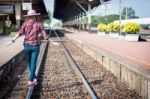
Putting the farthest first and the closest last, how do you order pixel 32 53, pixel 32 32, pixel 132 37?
pixel 132 37 < pixel 32 53 < pixel 32 32

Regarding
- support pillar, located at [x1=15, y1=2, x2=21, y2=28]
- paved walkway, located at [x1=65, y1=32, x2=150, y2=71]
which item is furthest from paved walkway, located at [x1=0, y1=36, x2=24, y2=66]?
→ support pillar, located at [x1=15, y1=2, x2=21, y2=28]

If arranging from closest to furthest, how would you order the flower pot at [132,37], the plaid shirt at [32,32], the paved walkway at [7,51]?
the plaid shirt at [32,32] → the paved walkway at [7,51] → the flower pot at [132,37]

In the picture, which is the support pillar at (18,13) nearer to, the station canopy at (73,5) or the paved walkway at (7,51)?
the station canopy at (73,5)

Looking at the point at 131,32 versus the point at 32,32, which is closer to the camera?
the point at 32,32

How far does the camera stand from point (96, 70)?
1606cm

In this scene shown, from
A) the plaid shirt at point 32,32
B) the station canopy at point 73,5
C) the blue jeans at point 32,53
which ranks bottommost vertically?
the blue jeans at point 32,53

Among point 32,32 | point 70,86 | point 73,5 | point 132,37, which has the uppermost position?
point 73,5

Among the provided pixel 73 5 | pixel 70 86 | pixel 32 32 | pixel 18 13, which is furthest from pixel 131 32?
pixel 73 5

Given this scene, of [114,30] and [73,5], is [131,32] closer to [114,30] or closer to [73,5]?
[114,30]

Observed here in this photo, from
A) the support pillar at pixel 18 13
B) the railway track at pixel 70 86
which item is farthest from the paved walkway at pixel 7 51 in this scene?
the support pillar at pixel 18 13

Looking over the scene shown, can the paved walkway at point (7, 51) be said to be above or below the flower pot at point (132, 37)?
below

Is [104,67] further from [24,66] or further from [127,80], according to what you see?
[127,80]

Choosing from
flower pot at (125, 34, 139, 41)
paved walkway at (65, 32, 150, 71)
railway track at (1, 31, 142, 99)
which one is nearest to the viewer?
railway track at (1, 31, 142, 99)

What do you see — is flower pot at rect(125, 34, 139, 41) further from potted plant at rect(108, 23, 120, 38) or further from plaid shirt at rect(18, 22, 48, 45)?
plaid shirt at rect(18, 22, 48, 45)
